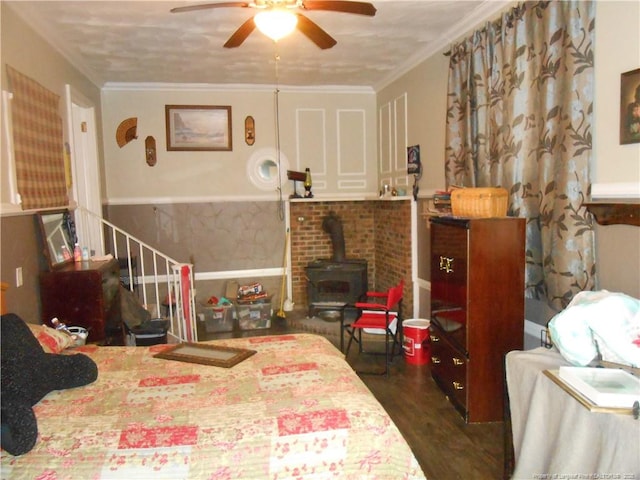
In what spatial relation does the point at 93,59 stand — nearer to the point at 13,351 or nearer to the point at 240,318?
the point at 240,318

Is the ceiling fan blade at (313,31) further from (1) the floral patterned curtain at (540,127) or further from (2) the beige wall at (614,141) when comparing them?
(2) the beige wall at (614,141)

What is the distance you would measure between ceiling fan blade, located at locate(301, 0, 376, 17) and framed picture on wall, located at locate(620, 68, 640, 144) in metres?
1.26

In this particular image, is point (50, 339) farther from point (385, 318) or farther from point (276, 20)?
point (385, 318)

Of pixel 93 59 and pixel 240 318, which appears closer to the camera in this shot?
pixel 93 59

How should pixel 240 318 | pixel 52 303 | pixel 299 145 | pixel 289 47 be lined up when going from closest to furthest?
pixel 52 303, pixel 289 47, pixel 240 318, pixel 299 145

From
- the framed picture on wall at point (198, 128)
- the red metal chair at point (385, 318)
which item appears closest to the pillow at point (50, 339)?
the red metal chair at point (385, 318)

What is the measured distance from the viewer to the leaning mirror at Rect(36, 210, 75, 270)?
3.34 meters

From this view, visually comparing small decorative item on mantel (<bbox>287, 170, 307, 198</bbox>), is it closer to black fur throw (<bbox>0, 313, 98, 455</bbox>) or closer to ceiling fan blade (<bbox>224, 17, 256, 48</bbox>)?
ceiling fan blade (<bbox>224, 17, 256, 48</bbox>)

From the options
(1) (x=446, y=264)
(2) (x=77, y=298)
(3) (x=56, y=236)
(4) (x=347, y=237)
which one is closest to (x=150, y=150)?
(3) (x=56, y=236)

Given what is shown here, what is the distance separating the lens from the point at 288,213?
5.93 meters

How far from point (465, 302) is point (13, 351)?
2.37m

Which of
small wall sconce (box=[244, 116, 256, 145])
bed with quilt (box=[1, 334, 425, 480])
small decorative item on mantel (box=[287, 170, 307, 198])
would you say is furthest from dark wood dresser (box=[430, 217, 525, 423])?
small wall sconce (box=[244, 116, 256, 145])

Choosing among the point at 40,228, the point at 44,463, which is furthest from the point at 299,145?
the point at 44,463

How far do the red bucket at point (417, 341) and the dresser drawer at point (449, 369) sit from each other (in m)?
0.40
